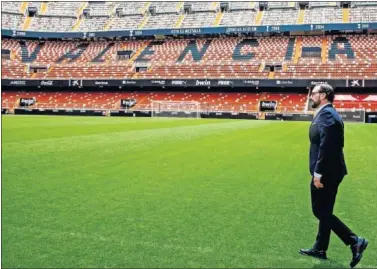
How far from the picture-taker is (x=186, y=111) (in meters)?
43.7

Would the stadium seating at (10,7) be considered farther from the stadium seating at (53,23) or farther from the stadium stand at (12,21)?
the stadium seating at (53,23)

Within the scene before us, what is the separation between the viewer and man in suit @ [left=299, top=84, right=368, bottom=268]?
163 inches

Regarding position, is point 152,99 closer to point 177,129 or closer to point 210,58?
point 210,58

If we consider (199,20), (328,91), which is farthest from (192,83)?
(328,91)

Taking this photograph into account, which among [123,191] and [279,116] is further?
[279,116]

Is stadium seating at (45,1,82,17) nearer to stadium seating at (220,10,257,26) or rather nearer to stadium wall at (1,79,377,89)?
stadium wall at (1,79,377,89)

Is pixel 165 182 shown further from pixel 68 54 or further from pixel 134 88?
pixel 68 54

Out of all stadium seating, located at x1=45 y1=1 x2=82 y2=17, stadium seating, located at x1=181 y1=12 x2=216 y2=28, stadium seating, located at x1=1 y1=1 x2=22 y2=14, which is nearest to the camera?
stadium seating, located at x1=181 y1=12 x2=216 y2=28

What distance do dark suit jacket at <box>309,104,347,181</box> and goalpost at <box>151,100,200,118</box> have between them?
1530 inches

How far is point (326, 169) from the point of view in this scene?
415cm

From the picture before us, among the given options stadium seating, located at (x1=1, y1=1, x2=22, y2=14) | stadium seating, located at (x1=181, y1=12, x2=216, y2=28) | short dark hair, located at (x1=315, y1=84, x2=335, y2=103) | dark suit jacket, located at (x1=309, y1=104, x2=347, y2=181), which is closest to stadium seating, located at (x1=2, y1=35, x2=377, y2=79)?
stadium seating, located at (x1=181, y1=12, x2=216, y2=28)

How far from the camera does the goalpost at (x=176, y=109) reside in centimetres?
4350

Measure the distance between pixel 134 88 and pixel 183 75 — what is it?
6.48 metres

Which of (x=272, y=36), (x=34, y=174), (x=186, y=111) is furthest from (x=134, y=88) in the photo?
(x=34, y=174)
